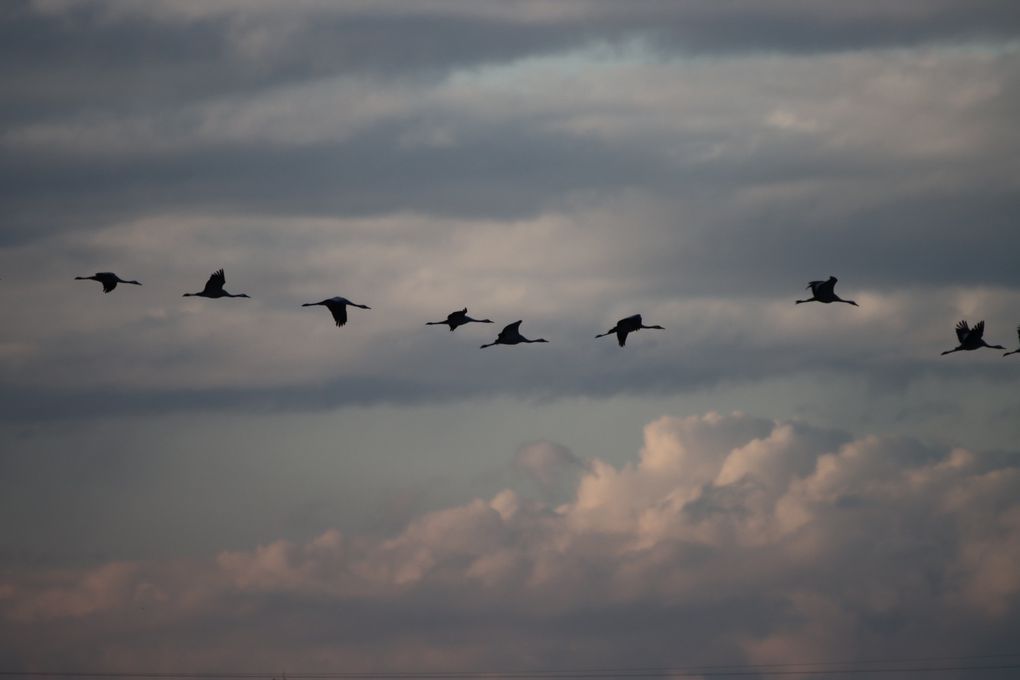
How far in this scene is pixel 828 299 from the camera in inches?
4818

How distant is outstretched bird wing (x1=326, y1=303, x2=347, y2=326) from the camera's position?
4742 inches

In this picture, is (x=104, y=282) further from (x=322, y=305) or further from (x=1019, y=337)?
(x=1019, y=337)

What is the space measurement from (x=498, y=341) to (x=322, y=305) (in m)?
15.5

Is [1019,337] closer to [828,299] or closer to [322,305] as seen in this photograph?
[828,299]

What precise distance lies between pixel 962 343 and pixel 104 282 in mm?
49468

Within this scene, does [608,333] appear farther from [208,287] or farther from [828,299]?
[208,287]

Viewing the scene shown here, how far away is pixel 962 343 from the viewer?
127 m

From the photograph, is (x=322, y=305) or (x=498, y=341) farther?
(x=498, y=341)

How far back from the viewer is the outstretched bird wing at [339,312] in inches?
4742

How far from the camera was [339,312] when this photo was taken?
121 m

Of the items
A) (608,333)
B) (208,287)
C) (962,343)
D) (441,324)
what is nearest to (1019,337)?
(962,343)

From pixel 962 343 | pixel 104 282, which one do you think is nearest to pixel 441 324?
pixel 104 282

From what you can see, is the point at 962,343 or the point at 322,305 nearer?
the point at 322,305

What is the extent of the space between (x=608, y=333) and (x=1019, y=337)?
2374cm
